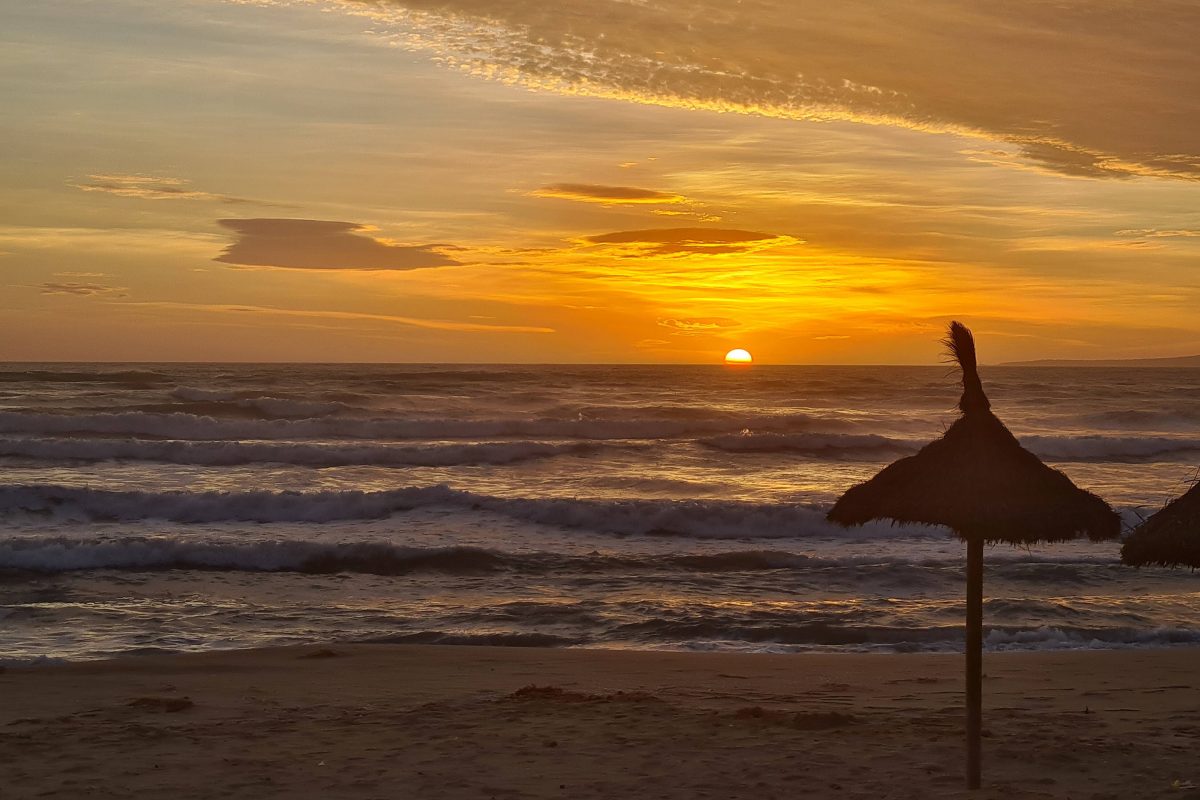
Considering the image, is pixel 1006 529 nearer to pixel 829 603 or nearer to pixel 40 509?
pixel 829 603

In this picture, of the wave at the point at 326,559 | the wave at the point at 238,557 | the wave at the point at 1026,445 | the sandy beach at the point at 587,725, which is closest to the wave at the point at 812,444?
the wave at the point at 1026,445

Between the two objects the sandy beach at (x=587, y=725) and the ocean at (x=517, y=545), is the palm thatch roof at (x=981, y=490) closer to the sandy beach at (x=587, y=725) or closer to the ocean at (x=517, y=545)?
the sandy beach at (x=587, y=725)

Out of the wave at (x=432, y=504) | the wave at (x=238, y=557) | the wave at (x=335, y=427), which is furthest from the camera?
the wave at (x=335, y=427)

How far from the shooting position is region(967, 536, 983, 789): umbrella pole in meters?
6.18

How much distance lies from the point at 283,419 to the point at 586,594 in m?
28.7

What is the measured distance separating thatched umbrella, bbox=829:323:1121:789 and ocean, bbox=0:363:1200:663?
486 cm

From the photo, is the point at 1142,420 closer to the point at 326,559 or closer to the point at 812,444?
the point at 812,444

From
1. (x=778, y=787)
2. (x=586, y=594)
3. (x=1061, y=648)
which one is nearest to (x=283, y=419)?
(x=586, y=594)

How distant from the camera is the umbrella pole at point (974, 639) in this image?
6184 mm

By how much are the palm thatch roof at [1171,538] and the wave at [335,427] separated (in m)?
30.7

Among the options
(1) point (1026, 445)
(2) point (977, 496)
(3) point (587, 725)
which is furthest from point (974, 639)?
(1) point (1026, 445)

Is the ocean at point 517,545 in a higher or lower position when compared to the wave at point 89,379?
lower

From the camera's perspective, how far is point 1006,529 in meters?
5.94

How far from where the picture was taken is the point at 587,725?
833 centimetres
